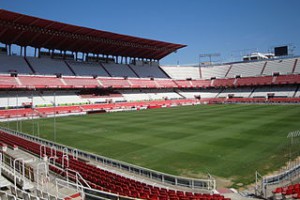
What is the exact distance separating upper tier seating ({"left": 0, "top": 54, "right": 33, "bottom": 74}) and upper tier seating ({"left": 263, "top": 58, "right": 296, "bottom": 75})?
6498 cm

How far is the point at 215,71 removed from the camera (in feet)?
303

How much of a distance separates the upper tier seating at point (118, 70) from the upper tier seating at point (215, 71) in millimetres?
28122

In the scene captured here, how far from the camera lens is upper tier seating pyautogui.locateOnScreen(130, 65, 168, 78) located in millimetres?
80750

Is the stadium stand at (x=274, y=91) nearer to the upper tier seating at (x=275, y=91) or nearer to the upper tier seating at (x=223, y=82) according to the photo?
the upper tier seating at (x=275, y=91)

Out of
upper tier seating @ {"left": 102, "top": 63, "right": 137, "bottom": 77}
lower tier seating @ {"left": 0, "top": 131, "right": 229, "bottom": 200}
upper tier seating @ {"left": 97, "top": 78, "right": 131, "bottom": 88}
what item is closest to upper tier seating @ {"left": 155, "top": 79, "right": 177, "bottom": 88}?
upper tier seating @ {"left": 102, "top": 63, "right": 137, "bottom": 77}

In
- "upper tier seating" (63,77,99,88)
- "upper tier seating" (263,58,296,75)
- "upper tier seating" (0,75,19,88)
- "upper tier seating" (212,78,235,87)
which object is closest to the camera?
"upper tier seating" (0,75,19,88)

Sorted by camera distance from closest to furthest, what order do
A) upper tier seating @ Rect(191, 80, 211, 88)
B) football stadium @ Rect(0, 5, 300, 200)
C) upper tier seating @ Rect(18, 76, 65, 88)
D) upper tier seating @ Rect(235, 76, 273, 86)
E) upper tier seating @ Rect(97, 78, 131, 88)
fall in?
football stadium @ Rect(0, 5, 300, 200), upper tier seating @ Rect(18, 76, 65, 88), upper tier seating @ Rect(97, 78, 131, 88), upper tier seating @ Rect(235, 76, 273, 86), upper tier seating @ Rect(191, 80, 211, 88)

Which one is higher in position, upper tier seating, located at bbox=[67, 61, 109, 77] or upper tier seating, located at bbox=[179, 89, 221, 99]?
upper tier seating, located at bbox=[67, 61, 109, 77]

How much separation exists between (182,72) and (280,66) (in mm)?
30643

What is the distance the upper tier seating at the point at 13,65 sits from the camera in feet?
182

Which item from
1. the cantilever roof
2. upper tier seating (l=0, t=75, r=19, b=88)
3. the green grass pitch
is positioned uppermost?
the cantilever roof

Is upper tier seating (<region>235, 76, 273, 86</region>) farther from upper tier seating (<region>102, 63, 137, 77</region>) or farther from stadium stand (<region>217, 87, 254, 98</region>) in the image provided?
upper tier seating (<region>102, 63, 137, 77</region>)

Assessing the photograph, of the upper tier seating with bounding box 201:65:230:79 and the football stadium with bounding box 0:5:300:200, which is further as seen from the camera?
the upper tier seating with bounding box 201:65:230:79

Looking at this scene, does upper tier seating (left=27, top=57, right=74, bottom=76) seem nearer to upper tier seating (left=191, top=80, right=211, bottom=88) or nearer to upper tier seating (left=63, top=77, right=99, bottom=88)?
→ upper tier seating (left=63, top=77, right=99, bottom=88)
